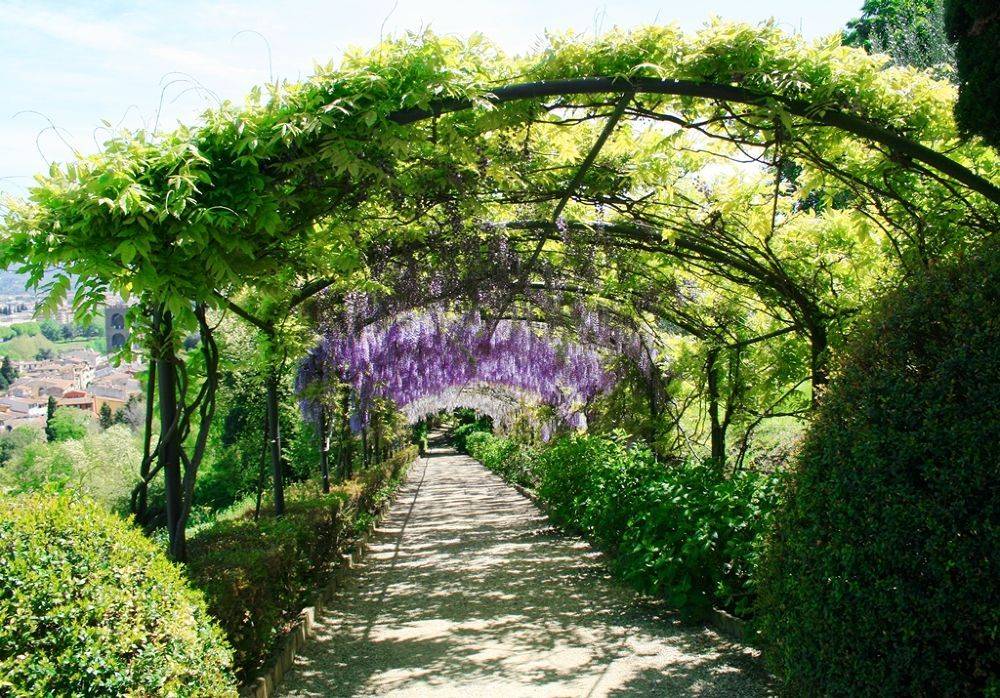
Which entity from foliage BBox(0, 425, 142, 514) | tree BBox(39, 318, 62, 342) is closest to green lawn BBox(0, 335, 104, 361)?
tree BBox(39, 318, 62, 342)

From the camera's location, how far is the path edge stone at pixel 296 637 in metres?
3.99

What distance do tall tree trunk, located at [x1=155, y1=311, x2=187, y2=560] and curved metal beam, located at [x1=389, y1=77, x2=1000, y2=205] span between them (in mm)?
1607

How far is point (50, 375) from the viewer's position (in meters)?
74.1

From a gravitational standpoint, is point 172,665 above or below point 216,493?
above

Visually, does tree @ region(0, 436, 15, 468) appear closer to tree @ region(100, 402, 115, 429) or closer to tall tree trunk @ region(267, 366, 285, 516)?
tree @ region(100, 402, 115, 429)

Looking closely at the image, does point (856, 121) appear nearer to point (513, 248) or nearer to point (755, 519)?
point (755, 519)

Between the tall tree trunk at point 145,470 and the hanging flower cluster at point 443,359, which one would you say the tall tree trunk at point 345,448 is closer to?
the hanging flower cluster at point 443,359

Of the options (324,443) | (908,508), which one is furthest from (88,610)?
(324,443)

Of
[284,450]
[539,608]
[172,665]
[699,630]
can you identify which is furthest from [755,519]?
[284,450]

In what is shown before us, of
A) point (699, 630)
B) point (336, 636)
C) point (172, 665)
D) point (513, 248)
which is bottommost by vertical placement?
point (336, 636)

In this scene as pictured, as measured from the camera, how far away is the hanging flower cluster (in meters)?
8.45

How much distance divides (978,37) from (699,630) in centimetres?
375

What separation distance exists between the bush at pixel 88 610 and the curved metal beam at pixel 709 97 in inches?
79.2

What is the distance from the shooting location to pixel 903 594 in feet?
7.26
